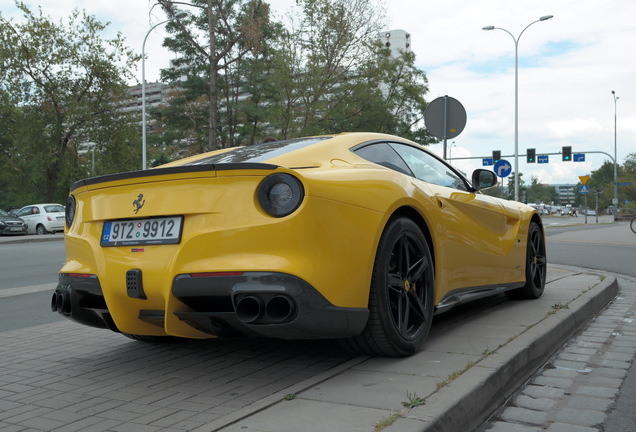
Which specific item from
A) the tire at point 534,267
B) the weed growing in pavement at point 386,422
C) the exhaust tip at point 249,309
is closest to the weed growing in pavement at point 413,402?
the weed growing in pavement at point 386,422

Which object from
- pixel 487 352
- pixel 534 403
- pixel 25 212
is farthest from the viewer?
pixel 25 212

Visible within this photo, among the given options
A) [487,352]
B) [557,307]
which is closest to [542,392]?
[487,352]

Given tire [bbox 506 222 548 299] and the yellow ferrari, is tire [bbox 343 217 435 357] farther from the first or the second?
tire [bbox 506 222 548 299]

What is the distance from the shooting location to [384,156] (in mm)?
4160

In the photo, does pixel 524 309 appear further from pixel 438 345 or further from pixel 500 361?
pixel 500 361

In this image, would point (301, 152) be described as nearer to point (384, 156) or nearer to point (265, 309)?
point (384, 156)

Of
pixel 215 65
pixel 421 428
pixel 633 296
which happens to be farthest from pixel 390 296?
pixel 215 65

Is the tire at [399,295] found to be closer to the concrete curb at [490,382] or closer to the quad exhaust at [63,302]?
the concrete curb at [490,382]

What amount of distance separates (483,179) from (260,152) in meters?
2.22

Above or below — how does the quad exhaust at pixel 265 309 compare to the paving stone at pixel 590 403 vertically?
above

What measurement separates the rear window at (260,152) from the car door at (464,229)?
0.73 metres

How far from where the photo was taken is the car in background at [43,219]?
100 feet

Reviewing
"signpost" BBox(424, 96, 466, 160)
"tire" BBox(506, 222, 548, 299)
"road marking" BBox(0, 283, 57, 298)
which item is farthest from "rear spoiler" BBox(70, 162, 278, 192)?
"signpost" BBox(424, 96, 466, 160)

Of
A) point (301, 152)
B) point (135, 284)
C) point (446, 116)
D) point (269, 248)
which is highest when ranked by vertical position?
point (446, 116)
